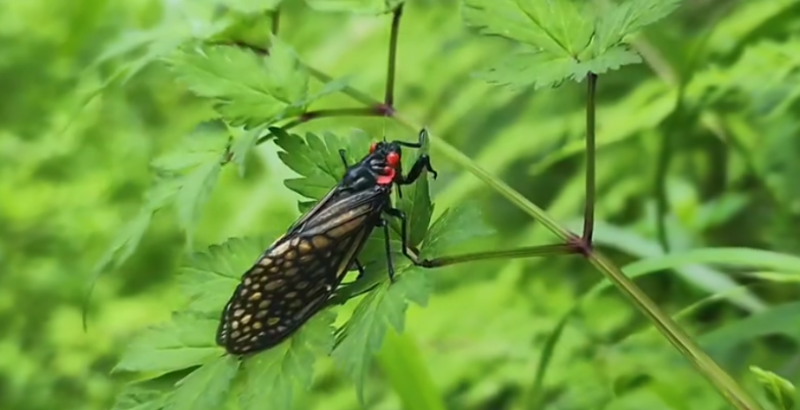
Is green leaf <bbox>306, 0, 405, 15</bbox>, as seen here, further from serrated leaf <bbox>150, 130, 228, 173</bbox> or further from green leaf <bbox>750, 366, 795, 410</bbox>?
green leaf <bbox>750, 366, 795, 410</bbox>

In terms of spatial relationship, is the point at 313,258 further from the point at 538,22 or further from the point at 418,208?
the point at 538,22

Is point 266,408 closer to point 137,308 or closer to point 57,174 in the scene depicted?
point 137,308

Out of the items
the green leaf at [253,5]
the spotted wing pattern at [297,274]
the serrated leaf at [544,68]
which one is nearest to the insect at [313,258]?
the spotted wing pattern at [297,274]

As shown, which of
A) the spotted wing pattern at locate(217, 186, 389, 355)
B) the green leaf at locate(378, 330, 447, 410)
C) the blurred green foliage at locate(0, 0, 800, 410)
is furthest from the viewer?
the blurred green foliage at locate(0, 0, 800, 410)

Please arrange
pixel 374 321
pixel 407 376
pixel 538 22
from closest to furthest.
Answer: pixel 374 321 < pixel 538 22 < pixel 407 376

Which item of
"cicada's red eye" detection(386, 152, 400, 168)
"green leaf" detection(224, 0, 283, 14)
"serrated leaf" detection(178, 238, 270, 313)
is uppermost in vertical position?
"green leaf" detection(224, 0, 283, 14)

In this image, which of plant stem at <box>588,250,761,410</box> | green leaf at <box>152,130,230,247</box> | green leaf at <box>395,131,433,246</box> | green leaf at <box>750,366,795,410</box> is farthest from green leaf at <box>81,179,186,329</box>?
green leaf at <box>750,366,795,410</box>

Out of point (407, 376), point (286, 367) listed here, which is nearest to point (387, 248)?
point (286, 367)

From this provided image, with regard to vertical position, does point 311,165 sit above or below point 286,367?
above

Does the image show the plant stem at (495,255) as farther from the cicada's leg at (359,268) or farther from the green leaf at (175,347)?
the green leaf at (175,347)
